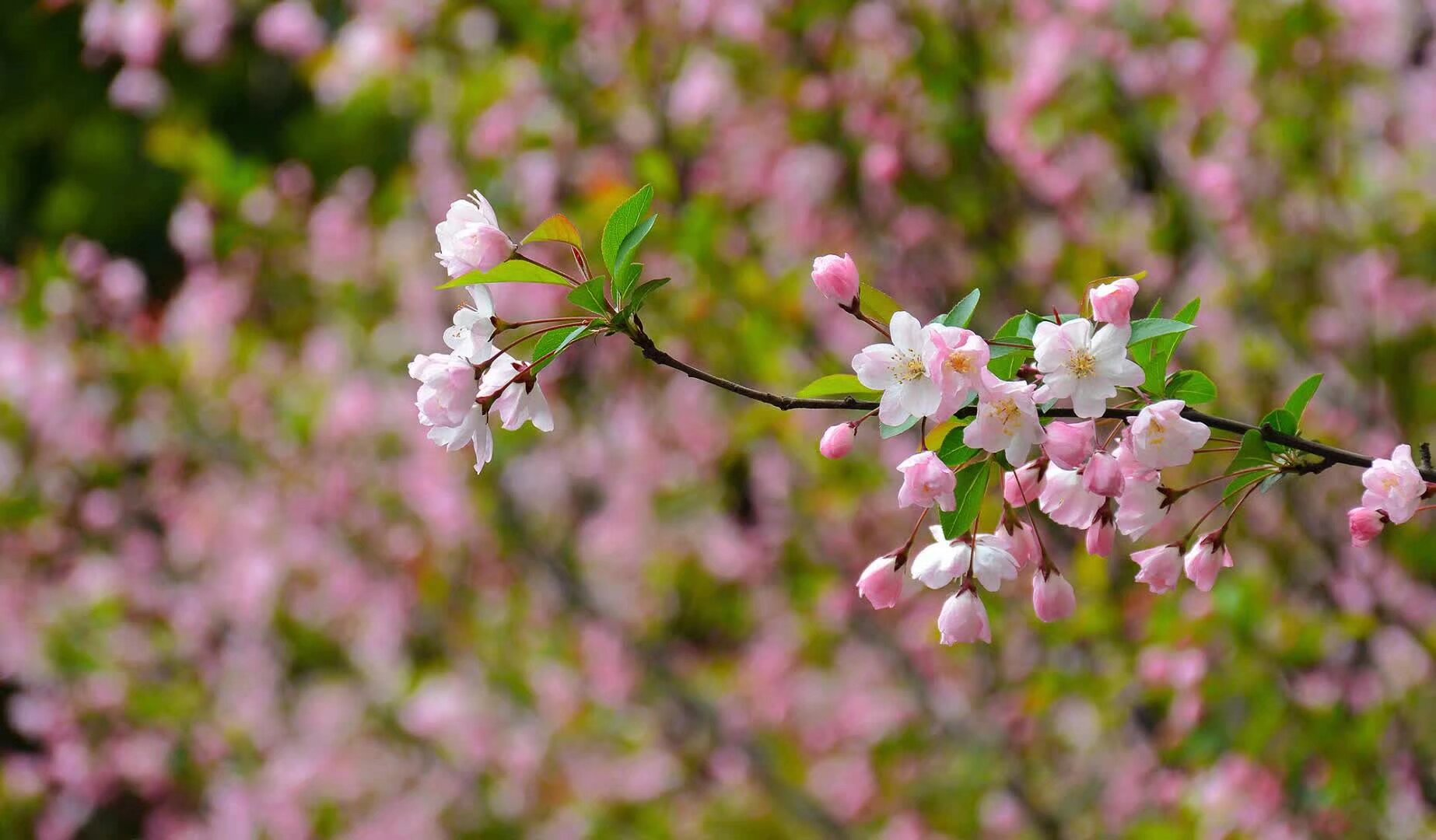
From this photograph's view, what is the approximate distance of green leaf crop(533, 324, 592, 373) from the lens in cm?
73

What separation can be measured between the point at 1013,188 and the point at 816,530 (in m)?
0.84

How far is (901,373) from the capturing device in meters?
0.73

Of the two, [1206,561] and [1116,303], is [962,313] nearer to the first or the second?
[1116,303]

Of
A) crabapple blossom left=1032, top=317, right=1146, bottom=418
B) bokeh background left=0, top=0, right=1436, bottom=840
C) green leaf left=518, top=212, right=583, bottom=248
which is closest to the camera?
crabapple blossom left=1032, top=317, right=1146, bottom=418

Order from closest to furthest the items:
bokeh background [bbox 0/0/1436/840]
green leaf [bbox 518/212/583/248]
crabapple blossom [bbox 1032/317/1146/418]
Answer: crabapple blossom [bbox 1032/317/1146/418]
green leaf [bbox 518/212/583/248]
bokeh background [bbox 0/0/1436/840]

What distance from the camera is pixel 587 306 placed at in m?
0.74

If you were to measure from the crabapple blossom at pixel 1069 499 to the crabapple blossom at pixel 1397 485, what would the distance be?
15 centimetres

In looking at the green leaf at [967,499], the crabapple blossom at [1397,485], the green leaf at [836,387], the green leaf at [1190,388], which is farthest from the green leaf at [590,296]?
the crabapple blossom at [1397,485]

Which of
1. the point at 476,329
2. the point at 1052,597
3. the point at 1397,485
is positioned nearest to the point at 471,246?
the point at 476,329

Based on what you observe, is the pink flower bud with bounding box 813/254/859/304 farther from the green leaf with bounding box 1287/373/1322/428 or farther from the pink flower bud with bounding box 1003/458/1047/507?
the green leaf with bounding box 1287/373/1322/428

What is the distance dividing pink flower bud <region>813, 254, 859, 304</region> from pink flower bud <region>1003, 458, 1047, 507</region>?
146mm

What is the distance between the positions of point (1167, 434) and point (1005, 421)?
86mm

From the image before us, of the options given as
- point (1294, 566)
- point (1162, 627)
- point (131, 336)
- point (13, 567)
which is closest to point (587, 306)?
point (1162, 627)

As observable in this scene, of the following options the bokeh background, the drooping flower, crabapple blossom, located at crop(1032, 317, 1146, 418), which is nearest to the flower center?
crabapple blossom, located at crop(1032, 317, 1146, 418)
